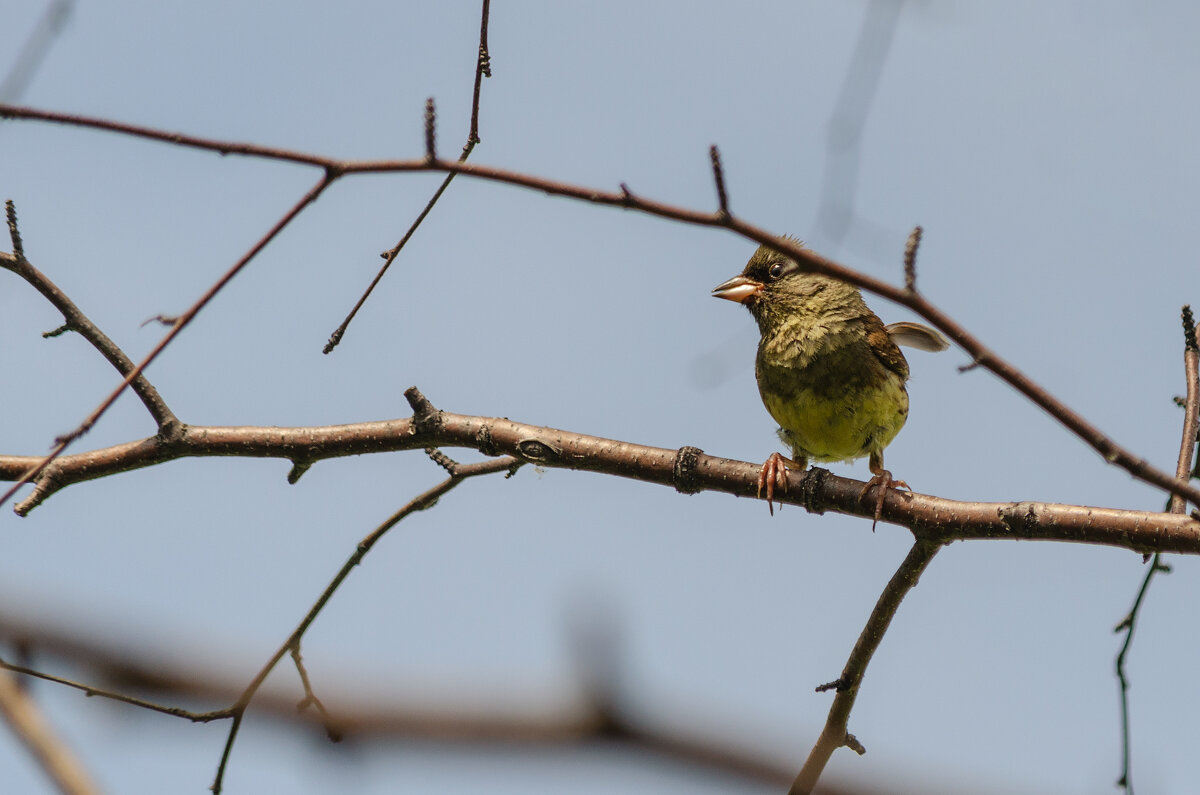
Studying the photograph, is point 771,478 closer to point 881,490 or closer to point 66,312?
point 881,490

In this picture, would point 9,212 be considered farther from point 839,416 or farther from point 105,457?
point 839,416

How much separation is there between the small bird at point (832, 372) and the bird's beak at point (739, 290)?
7.8 inches

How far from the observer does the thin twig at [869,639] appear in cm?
453

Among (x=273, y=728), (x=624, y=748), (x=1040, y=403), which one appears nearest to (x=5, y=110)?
(x=273, y=728)

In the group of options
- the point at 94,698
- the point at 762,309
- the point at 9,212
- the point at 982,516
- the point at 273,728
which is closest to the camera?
the point at 273,728

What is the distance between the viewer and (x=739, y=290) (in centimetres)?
769

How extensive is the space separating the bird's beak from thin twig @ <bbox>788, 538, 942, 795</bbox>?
10.8 feet

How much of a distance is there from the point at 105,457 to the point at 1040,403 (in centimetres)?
366

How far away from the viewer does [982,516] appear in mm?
4465

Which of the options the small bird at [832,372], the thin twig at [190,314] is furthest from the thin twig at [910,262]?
the small bird at [832,372]

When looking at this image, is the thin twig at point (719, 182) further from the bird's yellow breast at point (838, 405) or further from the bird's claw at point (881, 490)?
the bird's yellow breast at point (838, 405)

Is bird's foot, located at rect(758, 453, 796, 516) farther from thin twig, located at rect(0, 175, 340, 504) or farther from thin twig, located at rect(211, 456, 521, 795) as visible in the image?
thin twig, located at rect(0, 175, 340, 504)

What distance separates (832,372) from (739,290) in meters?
1.21

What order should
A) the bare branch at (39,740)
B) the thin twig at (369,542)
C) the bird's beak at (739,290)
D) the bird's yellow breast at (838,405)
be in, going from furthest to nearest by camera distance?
the bird's beak at (739,290)
the bird's yellow breast at (838,405)
the thin twig at (369,542)
the bare branch at (39,740)
